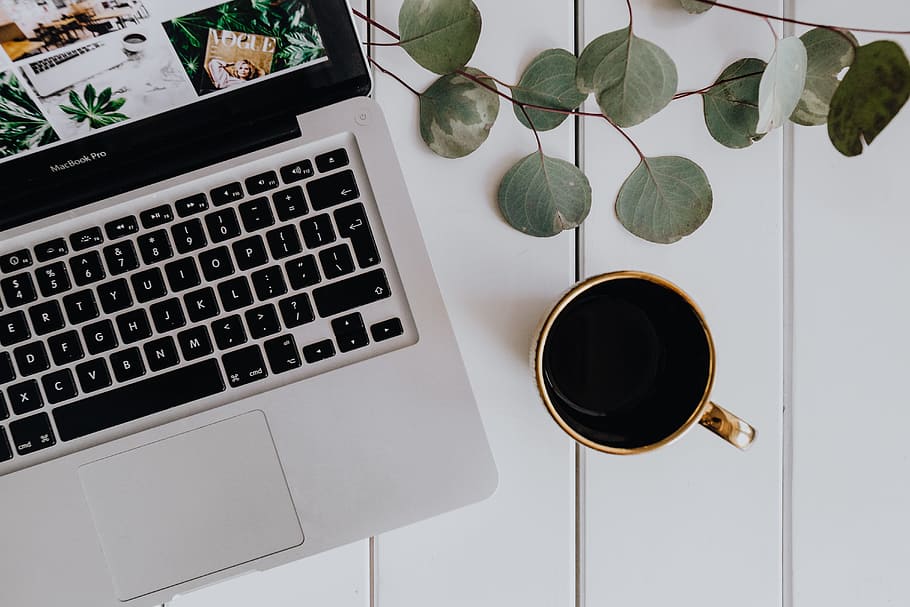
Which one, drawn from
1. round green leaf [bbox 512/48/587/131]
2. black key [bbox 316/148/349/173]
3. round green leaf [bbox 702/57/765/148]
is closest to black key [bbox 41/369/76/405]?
black key [bbox 316/148/349/173]

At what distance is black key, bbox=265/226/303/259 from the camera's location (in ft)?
1.50

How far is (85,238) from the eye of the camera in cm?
46

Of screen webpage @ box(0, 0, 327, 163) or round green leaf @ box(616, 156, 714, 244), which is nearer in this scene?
screen webpage @ box(0, 0, 327, 163)

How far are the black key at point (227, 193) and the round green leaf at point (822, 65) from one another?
0.37 meters

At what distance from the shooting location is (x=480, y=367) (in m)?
0.52

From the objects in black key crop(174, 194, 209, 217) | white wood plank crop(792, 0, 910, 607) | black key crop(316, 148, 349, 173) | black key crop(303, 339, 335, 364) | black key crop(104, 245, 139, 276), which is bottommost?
white wood plank crop(792, 0, 910, 607)

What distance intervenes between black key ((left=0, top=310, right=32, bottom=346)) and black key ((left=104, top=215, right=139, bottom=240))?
8cm

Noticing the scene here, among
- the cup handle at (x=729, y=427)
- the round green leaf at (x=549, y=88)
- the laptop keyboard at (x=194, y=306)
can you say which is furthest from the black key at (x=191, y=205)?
the cup handle at (x=729, y=427)

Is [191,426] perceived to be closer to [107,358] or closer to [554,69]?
[107,358]

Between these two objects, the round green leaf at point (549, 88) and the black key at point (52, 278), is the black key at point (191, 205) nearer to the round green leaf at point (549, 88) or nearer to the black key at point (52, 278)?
the black key at point (52, 278)

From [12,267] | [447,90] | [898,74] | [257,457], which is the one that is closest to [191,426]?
[257,457]

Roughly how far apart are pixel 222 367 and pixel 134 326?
0.06m

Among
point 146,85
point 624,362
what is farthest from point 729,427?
point 146,85

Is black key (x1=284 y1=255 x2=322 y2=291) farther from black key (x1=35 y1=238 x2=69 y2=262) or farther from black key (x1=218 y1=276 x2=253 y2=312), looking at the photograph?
black key (x1=35 y1=238 x2=69 y2=262)
